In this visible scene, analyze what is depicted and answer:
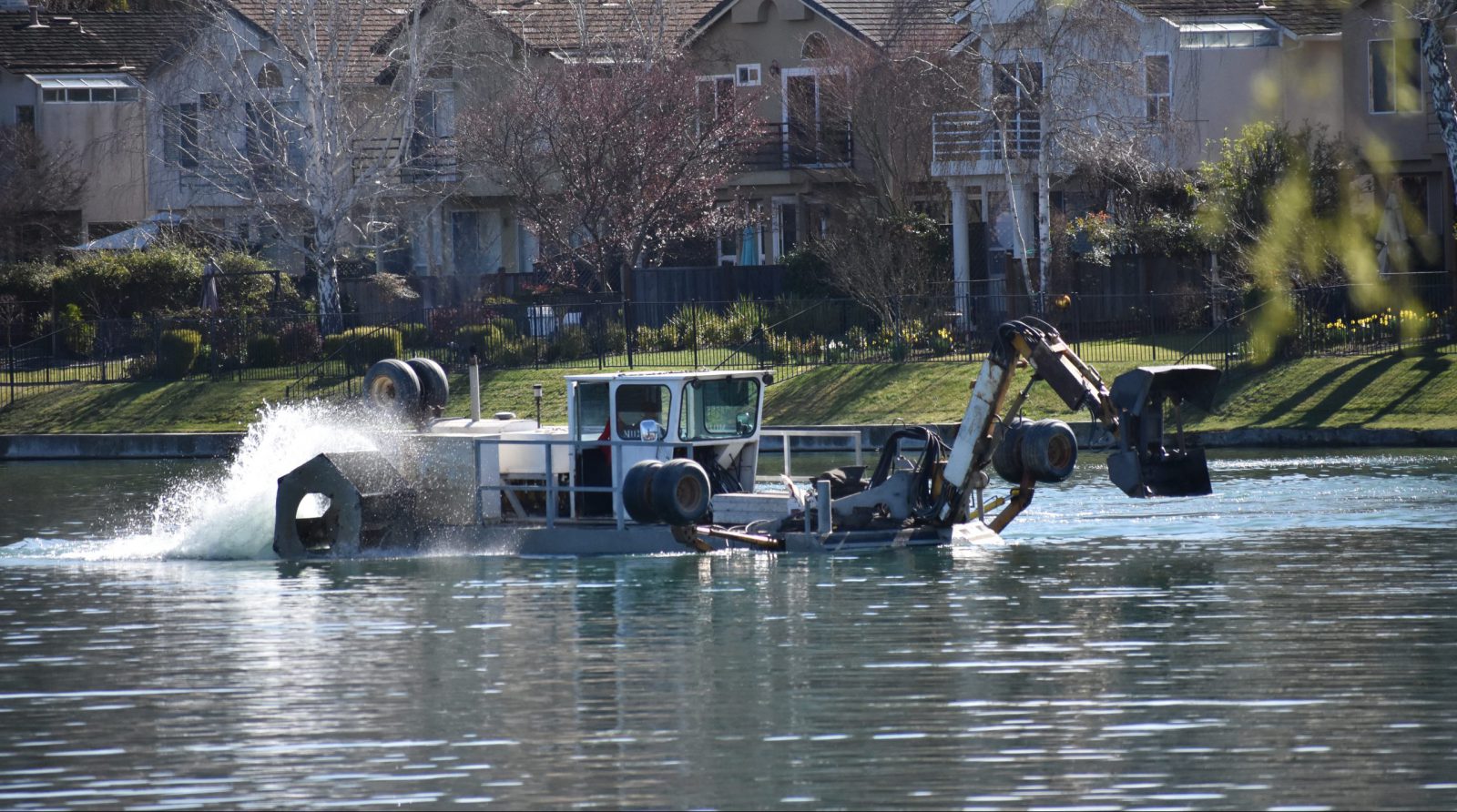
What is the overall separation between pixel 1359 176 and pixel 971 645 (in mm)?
34962

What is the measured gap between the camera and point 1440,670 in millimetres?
15992

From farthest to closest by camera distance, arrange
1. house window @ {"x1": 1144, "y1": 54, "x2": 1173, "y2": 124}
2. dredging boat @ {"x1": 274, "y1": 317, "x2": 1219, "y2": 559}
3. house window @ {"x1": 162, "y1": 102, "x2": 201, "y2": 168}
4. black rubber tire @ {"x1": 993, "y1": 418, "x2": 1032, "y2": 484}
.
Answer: house window @ {"x1": 162, "y1": 102, "x2": 201, "y2": 168} < house window @ {"x1": 1144, "y1": 54, "x2": 1173, "y2": 124} < black rubber tire @ {"x1": 993, "y1": 418, "x2": 1032, "y2": 484} < dredging boat @ {"x1": 274, "y1": 317, "x2": 1219, "y2": 559}

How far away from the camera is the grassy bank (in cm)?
3719

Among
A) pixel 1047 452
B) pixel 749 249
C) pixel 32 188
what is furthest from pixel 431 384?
pixel 32 188

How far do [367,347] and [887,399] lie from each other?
12.2 meters

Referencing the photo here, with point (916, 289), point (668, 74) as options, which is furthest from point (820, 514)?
point (668, 74)

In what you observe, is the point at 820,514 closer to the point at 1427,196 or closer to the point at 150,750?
the point at 150,750

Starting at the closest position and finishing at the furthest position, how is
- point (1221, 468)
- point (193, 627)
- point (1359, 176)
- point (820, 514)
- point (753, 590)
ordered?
point (193, 627), point (753, 590), point (820, 514), point (1221, 468), point (1359, 176)

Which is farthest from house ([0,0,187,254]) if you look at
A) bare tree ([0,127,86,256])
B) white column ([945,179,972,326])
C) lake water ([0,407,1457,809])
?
lake water ([0,407,1457,809])

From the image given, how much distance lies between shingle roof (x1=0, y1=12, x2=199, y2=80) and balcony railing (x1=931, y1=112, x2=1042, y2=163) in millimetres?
23295

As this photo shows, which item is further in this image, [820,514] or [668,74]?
[668,74]

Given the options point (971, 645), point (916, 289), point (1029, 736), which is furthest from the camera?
point (916, 289)

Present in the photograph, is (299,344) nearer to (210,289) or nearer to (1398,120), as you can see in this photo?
(210,289)

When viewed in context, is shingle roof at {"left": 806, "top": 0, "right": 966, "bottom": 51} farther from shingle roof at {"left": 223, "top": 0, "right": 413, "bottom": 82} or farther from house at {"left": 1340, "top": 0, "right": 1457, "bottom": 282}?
shingle roof at {"left": 223, "top": 0, "right": 413, "bottom": 82}
